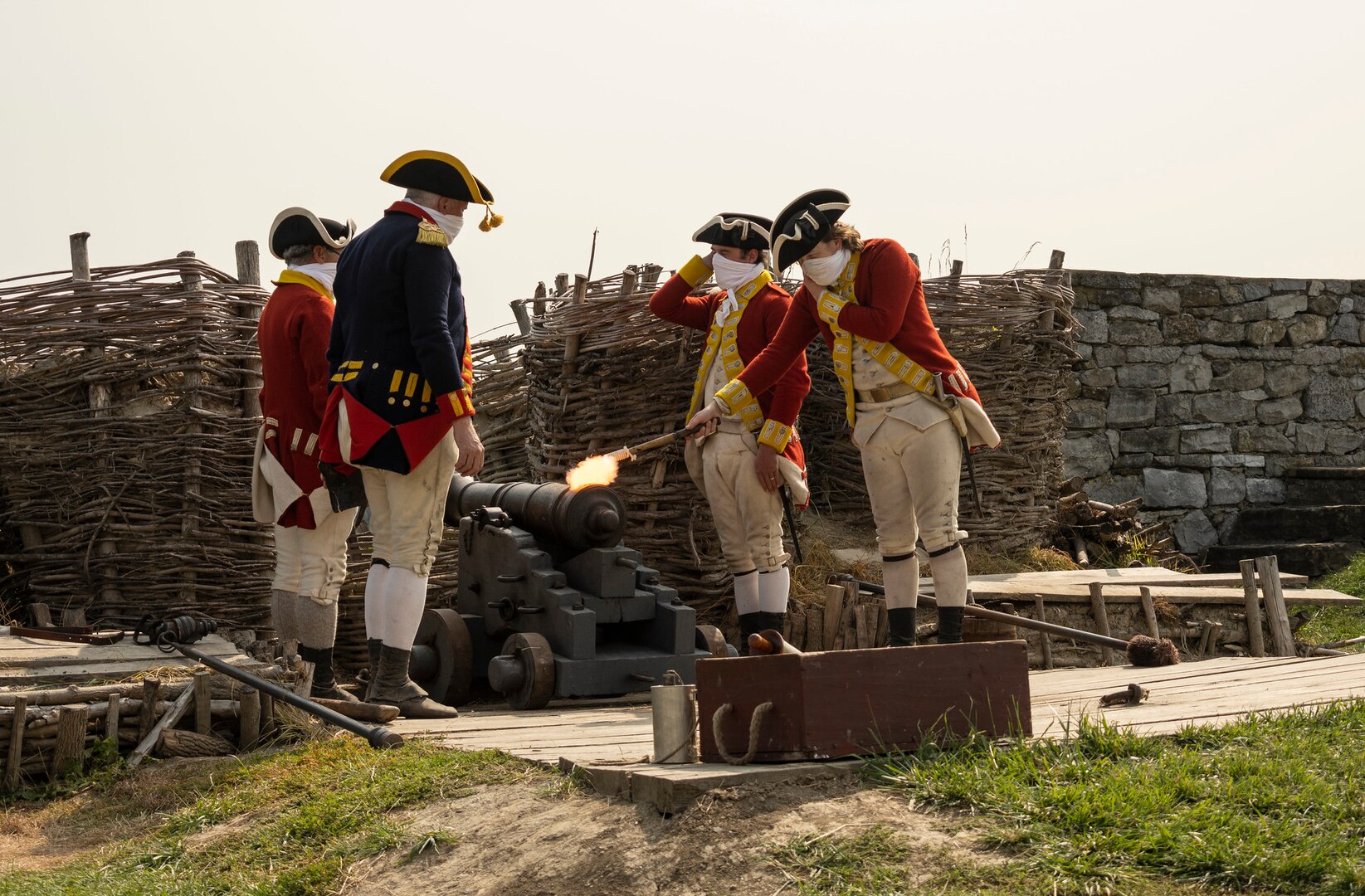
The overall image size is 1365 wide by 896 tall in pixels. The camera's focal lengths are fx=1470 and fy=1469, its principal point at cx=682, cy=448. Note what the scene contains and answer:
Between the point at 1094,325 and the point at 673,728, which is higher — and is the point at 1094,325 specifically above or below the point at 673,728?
above

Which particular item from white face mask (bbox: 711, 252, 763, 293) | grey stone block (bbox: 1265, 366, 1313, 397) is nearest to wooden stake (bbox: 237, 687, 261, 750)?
white face mask (bbox: 711, 252, 763, 293)

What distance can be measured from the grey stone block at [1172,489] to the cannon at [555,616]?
7.77 metres

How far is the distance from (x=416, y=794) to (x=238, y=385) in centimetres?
499

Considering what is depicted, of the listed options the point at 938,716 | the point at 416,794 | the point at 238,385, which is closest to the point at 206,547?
the point at 238,385

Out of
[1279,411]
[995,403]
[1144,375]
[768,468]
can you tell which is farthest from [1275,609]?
[1279,411]

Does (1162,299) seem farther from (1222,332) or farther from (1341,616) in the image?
(1341,616)

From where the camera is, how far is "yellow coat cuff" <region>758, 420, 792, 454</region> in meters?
6.50

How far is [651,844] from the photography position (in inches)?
125

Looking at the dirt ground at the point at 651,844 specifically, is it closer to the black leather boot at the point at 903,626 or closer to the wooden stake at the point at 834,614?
the black leather boot at the point at 903,626

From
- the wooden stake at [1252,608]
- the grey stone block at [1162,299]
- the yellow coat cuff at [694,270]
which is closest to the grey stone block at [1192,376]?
the grey stone block at [1162,299]

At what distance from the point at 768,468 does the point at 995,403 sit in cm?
372

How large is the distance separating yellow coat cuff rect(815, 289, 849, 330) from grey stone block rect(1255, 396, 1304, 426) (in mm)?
9235

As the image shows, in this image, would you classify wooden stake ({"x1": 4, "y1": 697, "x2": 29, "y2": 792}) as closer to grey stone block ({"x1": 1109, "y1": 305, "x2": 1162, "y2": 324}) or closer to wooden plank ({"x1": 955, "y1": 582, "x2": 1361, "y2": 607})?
wooden plank ({"x1": 955, "y1": 582, "x2": 1361, "y2": 607})

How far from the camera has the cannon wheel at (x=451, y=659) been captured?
6613mm
